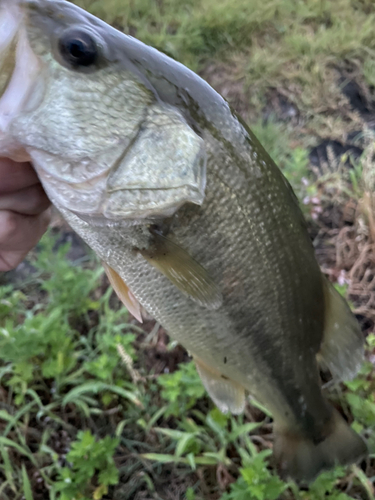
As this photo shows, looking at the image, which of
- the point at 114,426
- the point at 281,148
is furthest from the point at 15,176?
the point at 281,148

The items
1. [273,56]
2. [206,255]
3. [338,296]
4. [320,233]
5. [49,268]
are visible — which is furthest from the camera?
[273,56]

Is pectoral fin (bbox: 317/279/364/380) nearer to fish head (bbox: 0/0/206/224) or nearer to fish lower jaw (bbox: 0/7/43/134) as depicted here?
fish head (bbox: 0/0/206/224)

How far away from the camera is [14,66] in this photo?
0.63 meters

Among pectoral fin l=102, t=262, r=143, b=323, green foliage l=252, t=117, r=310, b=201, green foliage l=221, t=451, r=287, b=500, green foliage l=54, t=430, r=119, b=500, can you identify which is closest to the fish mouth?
pectoral fin l=102, t=262, r=143, b=323

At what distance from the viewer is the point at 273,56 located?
10.2 feet

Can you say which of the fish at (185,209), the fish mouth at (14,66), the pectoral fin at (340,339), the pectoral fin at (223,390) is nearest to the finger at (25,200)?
the fish at (185,209)

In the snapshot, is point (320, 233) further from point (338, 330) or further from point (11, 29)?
point (11, 29)

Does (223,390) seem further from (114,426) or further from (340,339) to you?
(114,426)

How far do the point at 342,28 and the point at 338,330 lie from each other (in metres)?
3.13

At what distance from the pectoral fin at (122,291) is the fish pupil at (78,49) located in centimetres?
47

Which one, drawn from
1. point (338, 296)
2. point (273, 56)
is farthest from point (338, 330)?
point (273, 56)

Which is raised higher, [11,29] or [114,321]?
[11,29]

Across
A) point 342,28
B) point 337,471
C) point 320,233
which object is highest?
point 342,28

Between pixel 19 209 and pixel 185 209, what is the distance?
428 millimetres
